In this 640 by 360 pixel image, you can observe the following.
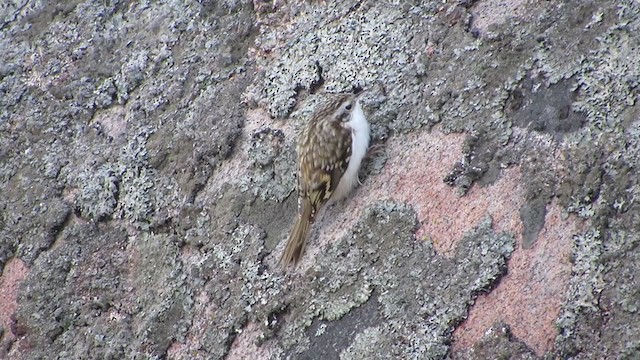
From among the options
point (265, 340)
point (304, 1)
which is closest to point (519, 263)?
point (265, 340)

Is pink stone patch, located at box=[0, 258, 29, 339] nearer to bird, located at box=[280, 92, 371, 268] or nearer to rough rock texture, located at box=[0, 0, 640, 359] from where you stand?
rough rock texture, located at box=[0, 0, 640, 359]

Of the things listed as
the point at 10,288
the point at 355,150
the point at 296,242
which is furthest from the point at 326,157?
the point at 10,288

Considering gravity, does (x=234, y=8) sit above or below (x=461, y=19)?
above

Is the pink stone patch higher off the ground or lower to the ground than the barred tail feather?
higher

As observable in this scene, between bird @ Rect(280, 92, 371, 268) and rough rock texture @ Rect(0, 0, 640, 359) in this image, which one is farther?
bird @ Rect(280, 92, 371, 268)

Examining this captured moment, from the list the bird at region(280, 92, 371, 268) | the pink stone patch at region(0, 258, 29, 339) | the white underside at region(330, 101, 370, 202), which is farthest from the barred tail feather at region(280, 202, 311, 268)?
the pink stone patch at region(0, 258, 29, 339)

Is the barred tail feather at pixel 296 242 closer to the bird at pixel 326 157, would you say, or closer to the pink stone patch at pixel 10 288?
the bird at pixel 326 157

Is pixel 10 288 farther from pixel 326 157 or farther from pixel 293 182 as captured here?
pixel 326 157

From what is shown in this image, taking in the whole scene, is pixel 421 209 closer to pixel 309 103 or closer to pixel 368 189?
pixel 368 189

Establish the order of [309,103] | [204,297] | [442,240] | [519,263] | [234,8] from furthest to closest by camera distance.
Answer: [234,8] → [309,103] → [204,297] → [442,240] → [519,263]
